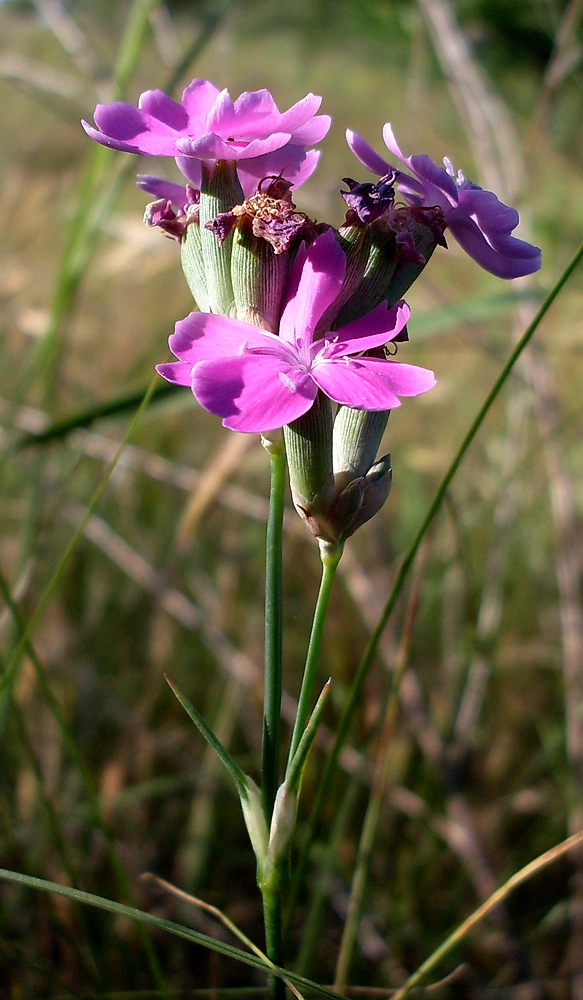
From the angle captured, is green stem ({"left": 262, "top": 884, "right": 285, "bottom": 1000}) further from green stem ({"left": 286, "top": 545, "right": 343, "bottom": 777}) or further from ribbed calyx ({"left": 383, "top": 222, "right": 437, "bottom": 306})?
ribbed calyx ({"left": 383, "top": 222, "right": 437, "bottom": 306})

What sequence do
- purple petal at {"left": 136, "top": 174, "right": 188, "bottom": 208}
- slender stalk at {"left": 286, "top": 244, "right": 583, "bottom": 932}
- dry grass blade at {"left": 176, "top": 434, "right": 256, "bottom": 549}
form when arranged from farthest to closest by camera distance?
1. dry grass blade at {"left": 176, "top": 434, "right": 256, "bottom": 549}
2. purple petal at {"left": 136, "top": 174, "right": 188, "bottom": 208}
3. slender stalk at {"left": 286, "top": 244, "right": 583, "bottom": 932}

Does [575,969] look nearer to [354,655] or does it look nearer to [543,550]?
[354,655]

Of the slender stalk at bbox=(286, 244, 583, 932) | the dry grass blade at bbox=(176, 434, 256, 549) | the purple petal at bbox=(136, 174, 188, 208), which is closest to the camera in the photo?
the slender stalk at bbox=(286, 244, 583, 932)

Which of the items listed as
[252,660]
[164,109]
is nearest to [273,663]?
[164,109]

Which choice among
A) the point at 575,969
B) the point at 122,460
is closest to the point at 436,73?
the point at 122,460

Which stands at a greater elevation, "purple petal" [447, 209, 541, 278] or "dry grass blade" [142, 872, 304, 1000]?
"purple petal" [447, 209, 541, 278]

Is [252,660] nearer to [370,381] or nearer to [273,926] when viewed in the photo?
[273,926]

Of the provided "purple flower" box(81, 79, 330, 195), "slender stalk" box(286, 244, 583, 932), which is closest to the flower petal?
"purple flower" box(81, 79, 330, 195)
